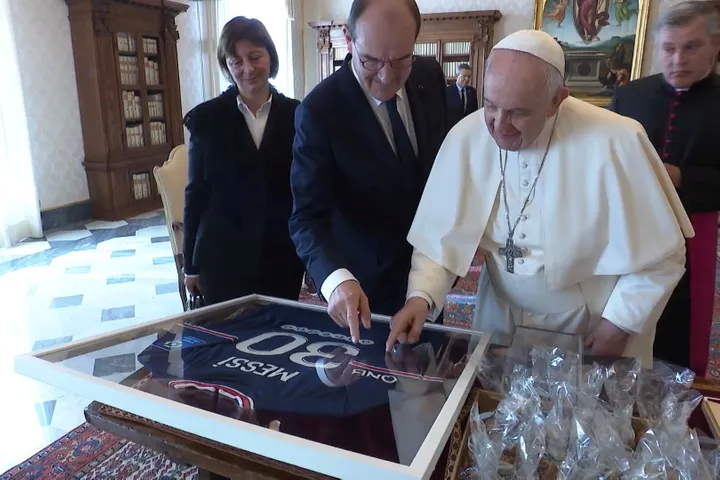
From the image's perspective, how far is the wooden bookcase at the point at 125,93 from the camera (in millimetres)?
6090

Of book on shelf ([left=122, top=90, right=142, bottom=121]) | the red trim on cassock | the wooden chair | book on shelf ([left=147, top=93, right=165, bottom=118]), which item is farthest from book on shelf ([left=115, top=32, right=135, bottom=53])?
the red trim on cassock

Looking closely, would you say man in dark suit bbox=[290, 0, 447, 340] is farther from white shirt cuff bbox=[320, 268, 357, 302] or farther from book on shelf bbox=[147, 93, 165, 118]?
book on shelf bbox=[147, 93, 165, 118]

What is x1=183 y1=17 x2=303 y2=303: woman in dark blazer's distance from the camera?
81.4 inches

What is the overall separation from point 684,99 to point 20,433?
9.83 feet

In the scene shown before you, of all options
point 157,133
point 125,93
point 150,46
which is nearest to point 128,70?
point 125,93

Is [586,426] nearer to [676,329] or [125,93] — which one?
[676,329]

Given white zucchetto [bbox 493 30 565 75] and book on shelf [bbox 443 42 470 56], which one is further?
book on shelf [bbox 443 42 470 56]

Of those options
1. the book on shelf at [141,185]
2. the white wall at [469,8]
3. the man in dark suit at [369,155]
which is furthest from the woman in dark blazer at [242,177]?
the white wall at [469,8]

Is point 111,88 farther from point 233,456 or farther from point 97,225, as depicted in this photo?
point 233,456

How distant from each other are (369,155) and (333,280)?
442mm

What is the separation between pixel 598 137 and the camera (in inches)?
54.4

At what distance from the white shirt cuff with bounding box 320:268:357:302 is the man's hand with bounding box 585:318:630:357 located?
0.63 meters

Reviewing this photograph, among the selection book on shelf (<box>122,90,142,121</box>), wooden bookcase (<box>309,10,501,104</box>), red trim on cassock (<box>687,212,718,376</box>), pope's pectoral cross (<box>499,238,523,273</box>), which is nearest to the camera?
pope's pectoral cross (<box>499,238,523,273</box>)

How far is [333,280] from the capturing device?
1.42m
